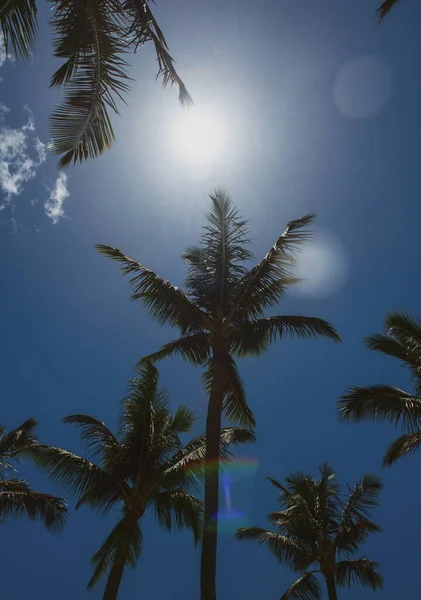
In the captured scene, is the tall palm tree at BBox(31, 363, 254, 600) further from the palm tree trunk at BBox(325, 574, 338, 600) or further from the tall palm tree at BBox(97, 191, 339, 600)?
the palm tree trunk at BBox(325, 574, 338, 600)

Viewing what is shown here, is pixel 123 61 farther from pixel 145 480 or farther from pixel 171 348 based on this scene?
pixel 145 480

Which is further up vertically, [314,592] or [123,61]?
[123,61]

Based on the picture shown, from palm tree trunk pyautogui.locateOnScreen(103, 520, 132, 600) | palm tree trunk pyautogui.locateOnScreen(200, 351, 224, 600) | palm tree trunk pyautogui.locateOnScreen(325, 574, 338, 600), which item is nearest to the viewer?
palm tree trunk pyautogui.locateOnScreen(200, 351, 224, 600)

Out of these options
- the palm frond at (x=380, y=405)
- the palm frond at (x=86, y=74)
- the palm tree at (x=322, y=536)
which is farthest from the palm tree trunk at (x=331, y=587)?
the palm frond at (x=86, y=74)

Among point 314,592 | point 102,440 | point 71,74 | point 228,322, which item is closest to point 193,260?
point 228,322

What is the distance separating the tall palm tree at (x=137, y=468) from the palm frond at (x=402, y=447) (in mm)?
3890

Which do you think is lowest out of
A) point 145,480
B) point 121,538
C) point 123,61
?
point 121,538

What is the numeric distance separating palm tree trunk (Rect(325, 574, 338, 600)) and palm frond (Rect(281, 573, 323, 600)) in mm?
1218

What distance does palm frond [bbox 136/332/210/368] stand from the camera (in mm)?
11797

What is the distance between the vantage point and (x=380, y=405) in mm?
12375

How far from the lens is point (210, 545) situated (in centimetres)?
833

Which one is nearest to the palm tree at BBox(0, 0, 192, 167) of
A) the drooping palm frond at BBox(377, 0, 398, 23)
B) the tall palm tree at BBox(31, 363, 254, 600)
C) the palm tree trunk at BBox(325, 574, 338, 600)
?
the drooping palm frond at BBox(377, 0, 398, 23)

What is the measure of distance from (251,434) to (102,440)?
472 centimetres

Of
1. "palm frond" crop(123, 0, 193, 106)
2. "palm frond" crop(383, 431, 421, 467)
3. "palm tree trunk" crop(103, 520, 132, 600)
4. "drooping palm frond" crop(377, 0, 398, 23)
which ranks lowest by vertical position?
"palm tree trunk" crop(103, 520, 132, 600)
